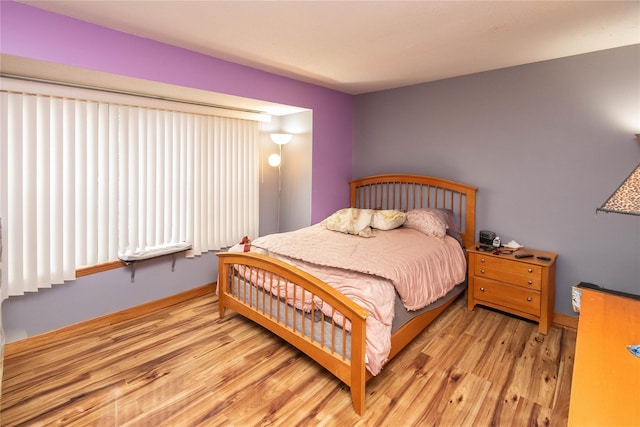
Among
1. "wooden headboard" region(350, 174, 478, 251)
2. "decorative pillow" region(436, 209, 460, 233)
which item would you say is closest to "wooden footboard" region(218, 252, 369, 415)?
"decorative pillow" region(436, 209, 460, 233)

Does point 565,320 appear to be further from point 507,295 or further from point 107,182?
point 107,182

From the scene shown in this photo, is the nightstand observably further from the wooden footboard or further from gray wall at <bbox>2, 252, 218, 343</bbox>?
gray wall at <bbox>2, 252, 218, 343</bbox>

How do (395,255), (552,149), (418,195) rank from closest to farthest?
1. (395,255)
2. (552,149)
3. (418,195)

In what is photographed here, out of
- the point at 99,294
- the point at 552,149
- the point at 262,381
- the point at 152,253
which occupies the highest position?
the point at 552,149

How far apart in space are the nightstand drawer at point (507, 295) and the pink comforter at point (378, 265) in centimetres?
20

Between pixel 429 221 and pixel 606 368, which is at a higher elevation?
pixel 429 221

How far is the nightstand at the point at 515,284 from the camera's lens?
280cm

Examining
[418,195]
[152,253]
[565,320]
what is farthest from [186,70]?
[565,320]

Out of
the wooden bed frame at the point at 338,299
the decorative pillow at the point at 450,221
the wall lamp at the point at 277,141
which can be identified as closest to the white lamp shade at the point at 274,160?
the wall lamp at the point at 277,141

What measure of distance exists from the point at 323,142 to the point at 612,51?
2819 millimetres

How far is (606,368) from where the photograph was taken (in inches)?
43.2

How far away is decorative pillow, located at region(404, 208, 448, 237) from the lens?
3.28 m

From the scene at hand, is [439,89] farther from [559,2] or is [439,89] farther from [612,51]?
[559,2]

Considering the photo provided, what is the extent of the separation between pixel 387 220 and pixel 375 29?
184 centimetres
